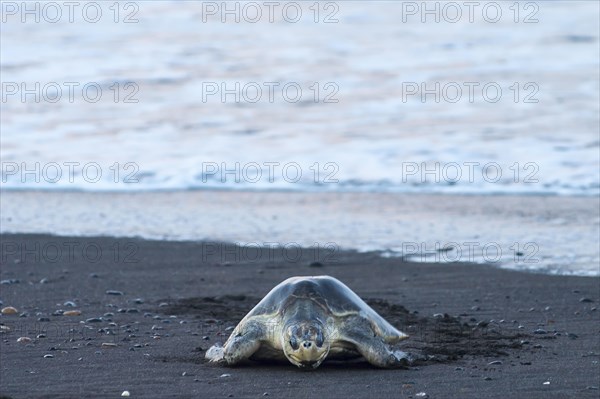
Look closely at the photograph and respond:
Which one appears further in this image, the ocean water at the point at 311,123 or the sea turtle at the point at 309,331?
the ocean water at the point at 311,123

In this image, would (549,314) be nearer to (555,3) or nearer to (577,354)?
(577,354)

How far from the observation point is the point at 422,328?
646cm

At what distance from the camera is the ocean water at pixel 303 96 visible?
45.4 ft

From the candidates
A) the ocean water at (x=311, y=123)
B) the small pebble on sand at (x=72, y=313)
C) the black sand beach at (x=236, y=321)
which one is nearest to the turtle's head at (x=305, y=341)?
the black sand beach at (x=236, y=321)

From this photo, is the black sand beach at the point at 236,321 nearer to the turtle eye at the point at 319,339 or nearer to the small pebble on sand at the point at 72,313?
the small pebble on sand at the point at 72,313

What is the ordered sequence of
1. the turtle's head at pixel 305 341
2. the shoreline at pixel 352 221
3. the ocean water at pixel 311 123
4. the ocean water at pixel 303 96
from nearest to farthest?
the turtle's head at pixel 305 341
the shoreline at pixel 352 221
the ocean water at pixel 311 123
the ocean water at pixel 303 96

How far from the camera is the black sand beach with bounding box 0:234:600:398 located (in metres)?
4.88

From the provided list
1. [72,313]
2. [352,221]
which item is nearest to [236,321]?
[72,313]

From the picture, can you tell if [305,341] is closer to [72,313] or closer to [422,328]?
[422,328]

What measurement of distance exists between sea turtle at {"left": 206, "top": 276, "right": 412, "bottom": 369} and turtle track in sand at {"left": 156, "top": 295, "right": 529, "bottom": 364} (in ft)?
1.10

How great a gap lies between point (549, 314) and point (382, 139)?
9.05 metres

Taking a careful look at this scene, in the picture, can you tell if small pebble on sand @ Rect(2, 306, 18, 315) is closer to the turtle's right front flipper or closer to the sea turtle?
the sea turtle

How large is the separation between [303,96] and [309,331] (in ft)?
51.0

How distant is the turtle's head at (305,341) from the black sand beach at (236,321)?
4.0 inches
